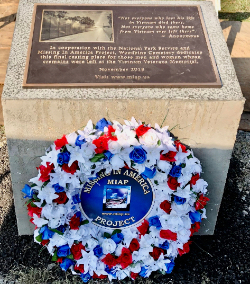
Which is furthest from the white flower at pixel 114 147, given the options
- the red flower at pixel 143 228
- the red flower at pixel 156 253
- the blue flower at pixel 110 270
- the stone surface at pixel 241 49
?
the stone surface at pixel 241 49

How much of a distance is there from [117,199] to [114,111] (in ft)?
2.57

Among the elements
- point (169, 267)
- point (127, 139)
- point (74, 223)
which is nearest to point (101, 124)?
point (127, 139)

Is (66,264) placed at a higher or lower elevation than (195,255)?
higher

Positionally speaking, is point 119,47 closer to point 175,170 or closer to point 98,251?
point 175,170

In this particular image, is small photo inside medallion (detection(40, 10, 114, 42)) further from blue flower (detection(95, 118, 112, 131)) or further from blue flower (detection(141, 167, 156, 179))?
blue flower (detection(141, 167, 156, 179))

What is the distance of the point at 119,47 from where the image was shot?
131 inches

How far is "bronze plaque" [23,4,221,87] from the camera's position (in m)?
3.14

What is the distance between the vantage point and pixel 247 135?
4.95 m

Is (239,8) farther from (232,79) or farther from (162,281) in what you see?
(162,281)

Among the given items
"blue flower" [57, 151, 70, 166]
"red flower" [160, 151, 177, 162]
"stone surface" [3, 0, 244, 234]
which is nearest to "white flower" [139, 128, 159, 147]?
"red flower" [160, 151, 177, 162]

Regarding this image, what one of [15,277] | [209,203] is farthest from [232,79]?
[15,277]

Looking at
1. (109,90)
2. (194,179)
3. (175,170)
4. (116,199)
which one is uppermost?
(109,90)

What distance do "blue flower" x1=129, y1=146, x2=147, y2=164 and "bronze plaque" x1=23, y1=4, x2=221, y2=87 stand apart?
53cm

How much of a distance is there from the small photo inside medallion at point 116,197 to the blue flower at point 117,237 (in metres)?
0.22
